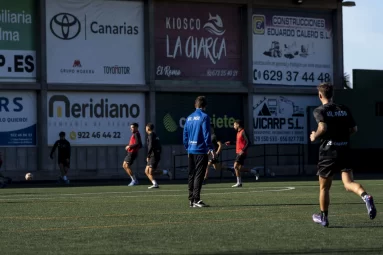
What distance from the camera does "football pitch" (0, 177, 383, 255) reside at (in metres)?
10.5

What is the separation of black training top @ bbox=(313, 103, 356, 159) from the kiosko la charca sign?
1250 inches

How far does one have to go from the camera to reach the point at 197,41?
45719mm

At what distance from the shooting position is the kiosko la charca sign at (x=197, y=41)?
147 ft

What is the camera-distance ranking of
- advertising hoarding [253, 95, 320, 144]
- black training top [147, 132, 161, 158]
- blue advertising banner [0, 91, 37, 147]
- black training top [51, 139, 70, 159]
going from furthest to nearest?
advertising hoarding [253, 95, 320, 144] < blue advertising banner [0, 91, 37, 147] < black training top [51, 139, 70, 159] < black training top [147, 132, 161, 158]

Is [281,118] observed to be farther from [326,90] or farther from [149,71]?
[326,90]

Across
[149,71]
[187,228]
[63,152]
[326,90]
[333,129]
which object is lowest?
[187,228]

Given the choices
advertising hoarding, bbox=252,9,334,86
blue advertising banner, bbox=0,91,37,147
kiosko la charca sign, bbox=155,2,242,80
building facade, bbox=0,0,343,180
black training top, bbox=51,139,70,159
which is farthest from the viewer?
advertising hoarding, bbox=252,9,334,86

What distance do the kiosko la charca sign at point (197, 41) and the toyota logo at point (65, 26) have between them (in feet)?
12.5

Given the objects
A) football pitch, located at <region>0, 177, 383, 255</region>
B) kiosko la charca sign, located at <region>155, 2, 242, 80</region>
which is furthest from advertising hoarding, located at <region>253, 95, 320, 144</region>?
football pitch, located at <region>0, 177, 383, 255</region>

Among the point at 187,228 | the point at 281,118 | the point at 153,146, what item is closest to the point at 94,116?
the point at 281,118

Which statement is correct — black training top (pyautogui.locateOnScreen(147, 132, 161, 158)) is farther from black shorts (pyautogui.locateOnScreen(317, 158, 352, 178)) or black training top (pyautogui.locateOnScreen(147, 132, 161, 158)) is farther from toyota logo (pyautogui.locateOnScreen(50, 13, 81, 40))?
black shorts (pyautogui.locateOnScreen(317, 158, 352, 178))

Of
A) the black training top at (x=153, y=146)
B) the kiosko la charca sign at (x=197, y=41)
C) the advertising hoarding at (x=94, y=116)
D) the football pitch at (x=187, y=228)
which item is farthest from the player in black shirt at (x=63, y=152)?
the football pitch at (x=187, y=228)

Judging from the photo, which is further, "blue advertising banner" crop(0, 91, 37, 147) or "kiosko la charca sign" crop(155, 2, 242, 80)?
"kiosko la charca sign" crop(155, 2, 242, 80)

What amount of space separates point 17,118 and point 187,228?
97.6ft
